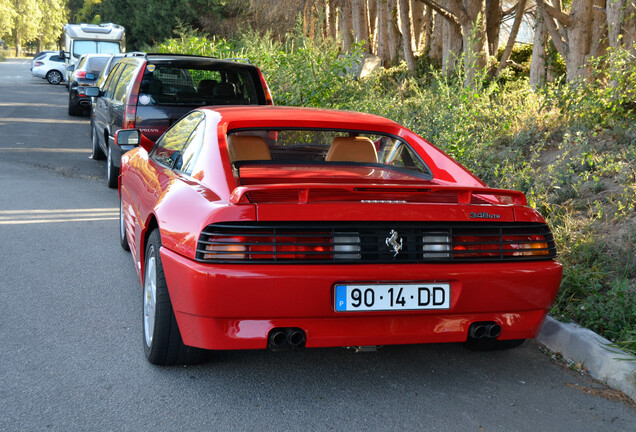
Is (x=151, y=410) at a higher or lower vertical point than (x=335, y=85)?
lower

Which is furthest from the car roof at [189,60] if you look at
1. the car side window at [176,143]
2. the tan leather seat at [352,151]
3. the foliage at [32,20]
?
the foliage at [32,20]

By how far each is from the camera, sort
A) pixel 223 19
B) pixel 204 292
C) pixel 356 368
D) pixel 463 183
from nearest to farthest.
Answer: pixel 204 292 → pixel 356 368 → pixel 463 183 → pixel 223 19

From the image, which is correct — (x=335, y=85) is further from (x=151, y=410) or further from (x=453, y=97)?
(x=151, y=410)

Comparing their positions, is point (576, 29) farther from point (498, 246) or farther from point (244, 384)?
point (244, 384)

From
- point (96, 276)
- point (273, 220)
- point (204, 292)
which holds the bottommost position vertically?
point (96, 276)

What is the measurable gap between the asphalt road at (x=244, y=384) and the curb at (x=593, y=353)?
0.31 ft

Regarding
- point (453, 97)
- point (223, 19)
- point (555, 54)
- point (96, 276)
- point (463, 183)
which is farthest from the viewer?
point (223, 19)

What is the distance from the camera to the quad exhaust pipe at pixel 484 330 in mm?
3828

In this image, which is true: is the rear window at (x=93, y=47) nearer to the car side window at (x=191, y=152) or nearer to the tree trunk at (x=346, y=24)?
the tree trunk at (x=346, y=24)

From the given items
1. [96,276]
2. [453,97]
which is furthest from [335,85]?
[96,276]

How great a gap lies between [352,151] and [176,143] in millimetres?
1245

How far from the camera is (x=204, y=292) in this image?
3.50 metres

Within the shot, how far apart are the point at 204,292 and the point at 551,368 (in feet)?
7.19

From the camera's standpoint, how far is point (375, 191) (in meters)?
3.83
